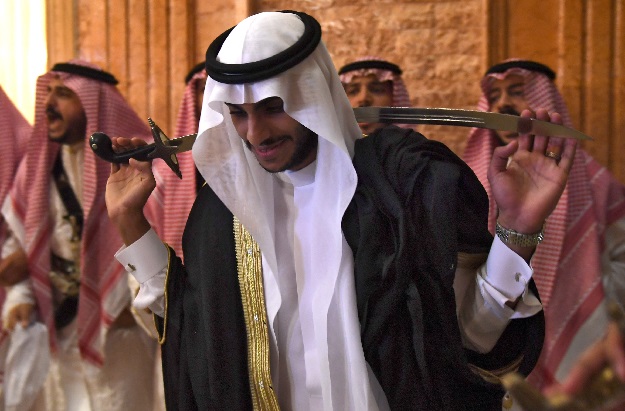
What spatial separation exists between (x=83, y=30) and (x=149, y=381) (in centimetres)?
235

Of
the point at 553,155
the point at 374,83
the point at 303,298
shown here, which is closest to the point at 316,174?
the point at 303,298

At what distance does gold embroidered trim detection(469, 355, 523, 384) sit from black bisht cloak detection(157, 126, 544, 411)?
11 millimetres

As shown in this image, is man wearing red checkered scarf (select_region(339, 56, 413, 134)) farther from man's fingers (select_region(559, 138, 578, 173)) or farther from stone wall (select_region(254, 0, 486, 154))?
man's fingers (select_region(559, 138, 578, 173))

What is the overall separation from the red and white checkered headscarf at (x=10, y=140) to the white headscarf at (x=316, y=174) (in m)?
2.47

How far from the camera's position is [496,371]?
6.56 feet

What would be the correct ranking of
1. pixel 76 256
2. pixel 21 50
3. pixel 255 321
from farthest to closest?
pixel 21 50, pixel 76 256, pixel 255 321

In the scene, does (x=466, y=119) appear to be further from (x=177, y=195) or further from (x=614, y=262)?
(x=177, y=195)

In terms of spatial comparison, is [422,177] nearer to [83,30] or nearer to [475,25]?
[475,25]

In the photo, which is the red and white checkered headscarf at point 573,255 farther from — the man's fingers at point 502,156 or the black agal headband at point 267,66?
the black agal headband at point 267,66

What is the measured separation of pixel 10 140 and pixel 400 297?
3.24 meters

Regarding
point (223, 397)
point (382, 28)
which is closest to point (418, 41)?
point (382, 28)

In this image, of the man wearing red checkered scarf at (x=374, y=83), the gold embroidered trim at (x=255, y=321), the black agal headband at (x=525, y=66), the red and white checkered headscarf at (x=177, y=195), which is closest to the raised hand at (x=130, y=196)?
the gold embroidered trim at (x=255, y=321)

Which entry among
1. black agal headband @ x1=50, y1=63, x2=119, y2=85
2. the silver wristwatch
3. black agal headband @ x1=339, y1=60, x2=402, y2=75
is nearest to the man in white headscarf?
the silver wristwatch

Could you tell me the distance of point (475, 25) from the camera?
15.4ft
